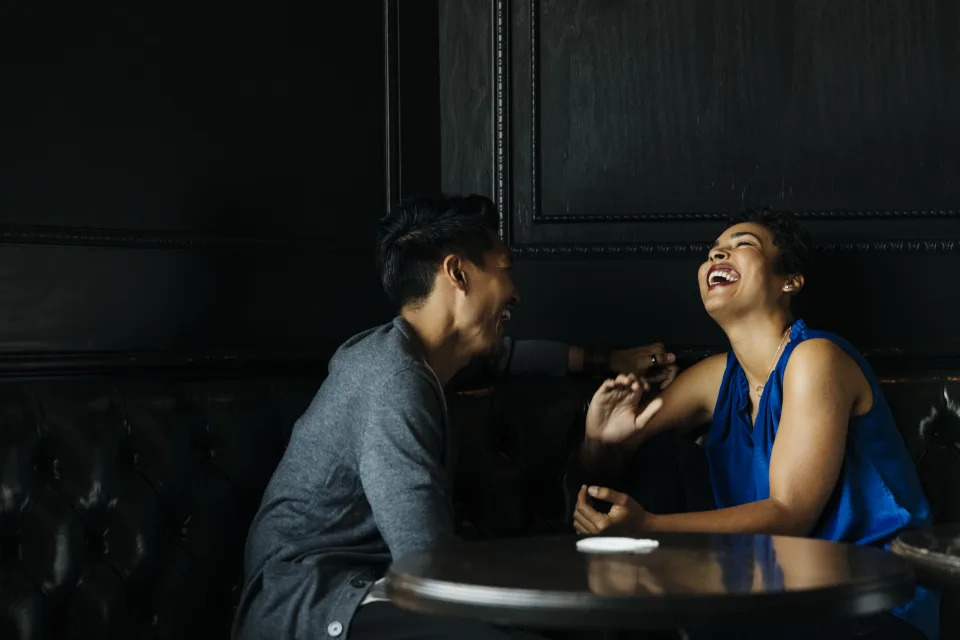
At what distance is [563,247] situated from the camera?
3557 mm

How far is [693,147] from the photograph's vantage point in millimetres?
3465

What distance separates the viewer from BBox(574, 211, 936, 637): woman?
2564mm

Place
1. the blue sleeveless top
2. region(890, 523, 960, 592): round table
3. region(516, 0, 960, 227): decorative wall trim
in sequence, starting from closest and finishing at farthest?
1. region(890, 523, 960, 592): round table
2. the blue sleeveless top
3. region(516, 0, 960, 227): decorative wall trim

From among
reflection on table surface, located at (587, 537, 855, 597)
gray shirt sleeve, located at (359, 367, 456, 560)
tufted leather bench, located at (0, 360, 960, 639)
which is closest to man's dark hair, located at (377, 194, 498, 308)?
gray shirt sleeve, located at (359, 367, 456, 560)

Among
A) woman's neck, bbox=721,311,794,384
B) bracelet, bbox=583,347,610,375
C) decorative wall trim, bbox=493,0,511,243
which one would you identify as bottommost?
bracelet, bbox=583,347,610,375

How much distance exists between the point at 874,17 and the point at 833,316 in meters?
0.80

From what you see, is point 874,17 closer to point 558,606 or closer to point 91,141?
point 91,141

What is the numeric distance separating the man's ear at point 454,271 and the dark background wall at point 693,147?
3.42ft

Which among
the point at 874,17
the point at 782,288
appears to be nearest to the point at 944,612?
the point at 782,288

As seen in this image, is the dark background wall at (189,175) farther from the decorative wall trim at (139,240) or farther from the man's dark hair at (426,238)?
the man's dark hair at (426,238)

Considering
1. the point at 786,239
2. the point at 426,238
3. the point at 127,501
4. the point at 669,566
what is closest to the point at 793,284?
the point at 786,239

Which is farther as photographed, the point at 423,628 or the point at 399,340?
the point at 399,340

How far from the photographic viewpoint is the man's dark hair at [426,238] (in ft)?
8.38

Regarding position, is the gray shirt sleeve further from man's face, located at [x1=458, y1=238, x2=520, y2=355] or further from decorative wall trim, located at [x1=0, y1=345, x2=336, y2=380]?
decorative wall trim, located at [x1=0, y1=345, x2=336, y2=380]
